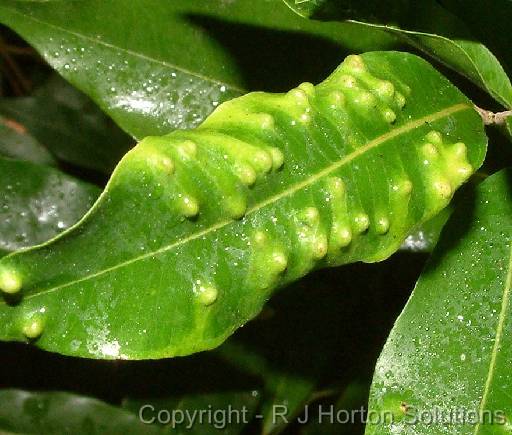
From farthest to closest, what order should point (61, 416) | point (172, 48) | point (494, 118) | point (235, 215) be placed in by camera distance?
point (61, 416)
point (172, 48)
point (494, 118)
point (235, 215)

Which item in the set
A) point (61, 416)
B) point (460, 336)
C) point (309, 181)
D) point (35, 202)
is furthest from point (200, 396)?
point (309, 181)

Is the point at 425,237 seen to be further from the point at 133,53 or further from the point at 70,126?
the point at 70,126

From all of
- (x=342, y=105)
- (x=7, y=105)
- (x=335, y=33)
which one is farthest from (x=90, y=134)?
(x=342, y=105)

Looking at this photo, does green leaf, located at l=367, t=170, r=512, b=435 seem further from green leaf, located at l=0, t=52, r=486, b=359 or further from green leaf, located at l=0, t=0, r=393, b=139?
green leaf, located at l=0, t=0, r=393, b=139

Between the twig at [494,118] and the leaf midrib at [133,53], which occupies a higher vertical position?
the twig at [494,118]

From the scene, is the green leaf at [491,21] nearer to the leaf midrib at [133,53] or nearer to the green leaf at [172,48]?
the green leaf at [172,48]

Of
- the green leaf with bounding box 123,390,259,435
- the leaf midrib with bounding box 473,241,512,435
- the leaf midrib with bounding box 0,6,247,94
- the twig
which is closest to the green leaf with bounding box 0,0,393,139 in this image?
the leaf midrib with bounding box 0,6,247,94

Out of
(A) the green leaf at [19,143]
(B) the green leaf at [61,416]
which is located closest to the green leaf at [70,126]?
(A) the green leaf at [19,143]
